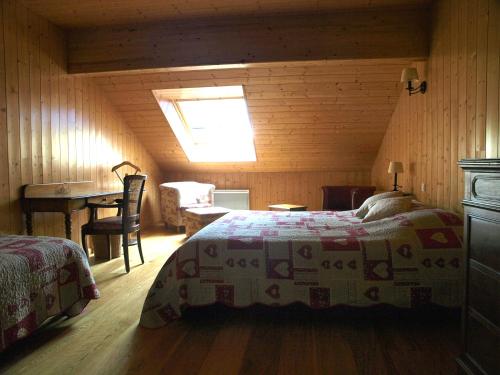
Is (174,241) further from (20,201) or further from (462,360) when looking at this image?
(462,360)

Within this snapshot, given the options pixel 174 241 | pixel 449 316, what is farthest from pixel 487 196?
pixel 174 241

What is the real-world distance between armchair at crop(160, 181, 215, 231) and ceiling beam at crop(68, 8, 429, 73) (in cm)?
217

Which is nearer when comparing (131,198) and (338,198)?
(131,198)

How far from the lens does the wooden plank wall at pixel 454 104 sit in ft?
7.62

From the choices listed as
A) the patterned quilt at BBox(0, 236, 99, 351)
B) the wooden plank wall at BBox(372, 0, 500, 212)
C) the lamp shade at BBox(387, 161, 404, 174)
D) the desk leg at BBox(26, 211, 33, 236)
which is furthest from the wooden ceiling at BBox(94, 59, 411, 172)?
the patterned quilt at BBox(0, 236, 99, 351)

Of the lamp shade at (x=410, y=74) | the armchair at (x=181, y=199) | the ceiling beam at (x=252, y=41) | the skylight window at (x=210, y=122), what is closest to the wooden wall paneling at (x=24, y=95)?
the ceiling beam at (x=252, y=41)

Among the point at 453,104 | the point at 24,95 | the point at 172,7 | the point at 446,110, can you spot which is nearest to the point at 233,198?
the point at 172,7

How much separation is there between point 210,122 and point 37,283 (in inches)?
154

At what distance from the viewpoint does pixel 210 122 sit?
5.57m

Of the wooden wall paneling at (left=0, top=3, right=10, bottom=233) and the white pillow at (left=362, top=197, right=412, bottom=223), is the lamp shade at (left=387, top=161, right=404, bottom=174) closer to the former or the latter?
the white pillow at (left=362, top=197, right=412, bottom=223)

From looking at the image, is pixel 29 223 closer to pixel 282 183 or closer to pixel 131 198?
pixel 131 198

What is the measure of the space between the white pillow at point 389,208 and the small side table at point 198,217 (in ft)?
7.60

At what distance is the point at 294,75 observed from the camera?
4137 millimetres

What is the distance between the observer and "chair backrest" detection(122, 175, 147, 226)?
3.48 m
